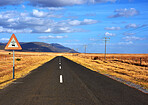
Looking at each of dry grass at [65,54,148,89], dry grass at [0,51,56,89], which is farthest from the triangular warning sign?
dry grass at [65,54,148,89]

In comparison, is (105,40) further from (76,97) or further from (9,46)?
(76,97)

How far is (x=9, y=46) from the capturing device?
455 inches

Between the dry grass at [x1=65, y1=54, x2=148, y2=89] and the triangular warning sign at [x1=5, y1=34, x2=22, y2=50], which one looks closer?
the triangular warning sign at [x1=5, y1=34, x2=22, y2=50]

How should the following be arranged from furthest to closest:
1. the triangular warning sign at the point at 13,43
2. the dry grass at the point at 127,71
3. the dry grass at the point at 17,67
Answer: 1. the dry grass at the point at 17,67
2. the dry grass at the point at 127,71
3. the triangular warning sign at the point at 13,43

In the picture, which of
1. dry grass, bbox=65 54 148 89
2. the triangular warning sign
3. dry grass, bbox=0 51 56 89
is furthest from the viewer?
dry grass, bbox=0 51 56 89

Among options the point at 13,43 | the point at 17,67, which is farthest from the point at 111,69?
the point at 13,43

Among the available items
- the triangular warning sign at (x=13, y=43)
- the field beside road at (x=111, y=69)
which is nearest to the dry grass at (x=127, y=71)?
the field beside road at (x=111, y=69)

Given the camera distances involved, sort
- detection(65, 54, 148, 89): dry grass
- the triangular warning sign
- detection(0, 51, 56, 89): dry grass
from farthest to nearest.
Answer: detection(0, 51, 56, 89): dry grass
detection(65, 54, 148, 89): dry grass
the triangular warning sign

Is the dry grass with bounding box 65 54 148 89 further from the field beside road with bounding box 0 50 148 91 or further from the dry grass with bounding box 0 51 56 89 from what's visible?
the dry grass with bounding box 0 51 56 89

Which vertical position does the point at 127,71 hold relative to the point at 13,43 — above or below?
below

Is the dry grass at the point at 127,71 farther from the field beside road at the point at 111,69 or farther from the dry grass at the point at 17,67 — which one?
the dry grass at the point at 17,67

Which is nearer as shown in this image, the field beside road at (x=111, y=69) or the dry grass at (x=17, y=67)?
the field beside road at (x=111, y=69)

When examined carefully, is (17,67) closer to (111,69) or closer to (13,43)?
(13,43)

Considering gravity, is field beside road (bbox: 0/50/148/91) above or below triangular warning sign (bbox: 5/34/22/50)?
below
